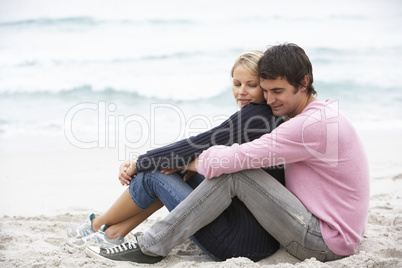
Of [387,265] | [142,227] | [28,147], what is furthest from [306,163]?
[28,147]

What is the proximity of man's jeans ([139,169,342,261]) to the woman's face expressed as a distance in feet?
2.07

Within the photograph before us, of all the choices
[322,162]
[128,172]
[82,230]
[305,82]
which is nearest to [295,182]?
[322,162]

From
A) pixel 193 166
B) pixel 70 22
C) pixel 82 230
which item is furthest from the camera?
pixel 70 22

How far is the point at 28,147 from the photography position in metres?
6.75

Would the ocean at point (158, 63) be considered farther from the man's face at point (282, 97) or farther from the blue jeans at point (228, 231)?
the man's face at point (282, 97)

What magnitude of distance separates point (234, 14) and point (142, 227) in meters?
14.9

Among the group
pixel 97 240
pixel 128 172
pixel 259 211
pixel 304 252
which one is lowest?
pixel 97 240

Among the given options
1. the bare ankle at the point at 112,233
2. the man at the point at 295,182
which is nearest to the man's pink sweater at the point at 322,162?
the man at the point at 295,182

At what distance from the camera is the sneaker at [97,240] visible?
3.10 meters

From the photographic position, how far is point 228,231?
8.64 feet

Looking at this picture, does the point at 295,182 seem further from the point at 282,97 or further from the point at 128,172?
the point at 128,172

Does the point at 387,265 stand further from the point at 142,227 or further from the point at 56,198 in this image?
the point at 56,198

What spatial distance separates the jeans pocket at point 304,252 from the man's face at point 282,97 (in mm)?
791

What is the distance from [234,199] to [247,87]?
2.56 ft
